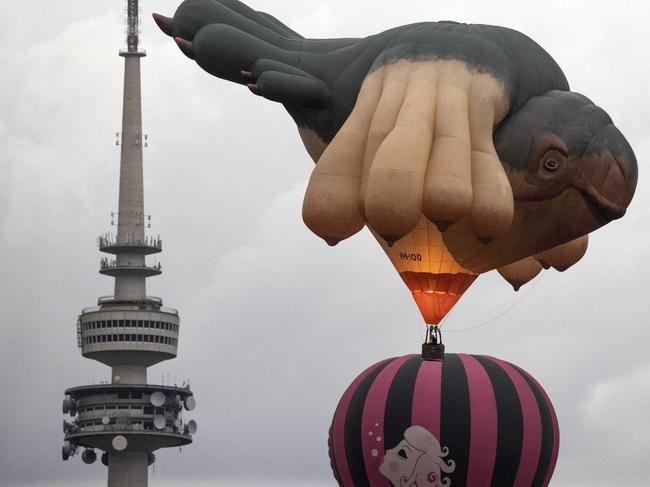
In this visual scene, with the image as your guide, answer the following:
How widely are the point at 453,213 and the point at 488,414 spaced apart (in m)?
7.71

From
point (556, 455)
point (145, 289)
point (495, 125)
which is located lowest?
point (556, 455)

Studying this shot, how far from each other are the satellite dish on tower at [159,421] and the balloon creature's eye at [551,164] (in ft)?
268

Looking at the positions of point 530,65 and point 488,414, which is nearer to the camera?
point 530,65

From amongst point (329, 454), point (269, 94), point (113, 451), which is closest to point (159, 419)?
point (113, 451)

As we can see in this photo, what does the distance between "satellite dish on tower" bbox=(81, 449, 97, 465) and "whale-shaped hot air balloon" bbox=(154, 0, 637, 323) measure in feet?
268

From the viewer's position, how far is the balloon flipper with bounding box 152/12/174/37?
1024 inches

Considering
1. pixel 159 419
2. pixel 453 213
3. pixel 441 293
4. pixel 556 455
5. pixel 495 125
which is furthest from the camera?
pixel 159 419

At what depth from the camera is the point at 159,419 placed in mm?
104625

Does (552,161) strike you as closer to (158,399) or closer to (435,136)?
(435,136)

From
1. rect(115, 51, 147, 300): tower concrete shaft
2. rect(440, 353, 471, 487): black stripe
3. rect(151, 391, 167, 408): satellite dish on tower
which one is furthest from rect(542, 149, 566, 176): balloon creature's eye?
rect(115, 51, 147, 300): tower concrete shaft

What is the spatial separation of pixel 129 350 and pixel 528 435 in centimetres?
7963

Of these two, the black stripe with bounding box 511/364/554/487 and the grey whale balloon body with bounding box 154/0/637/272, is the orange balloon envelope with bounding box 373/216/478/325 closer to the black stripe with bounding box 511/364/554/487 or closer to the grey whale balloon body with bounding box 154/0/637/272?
the grey whale balloon body with bounding box 154/0/637/272

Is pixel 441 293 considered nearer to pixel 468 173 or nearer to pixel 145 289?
pixel 468 173

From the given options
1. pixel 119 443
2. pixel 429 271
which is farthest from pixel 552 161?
pixel 119 443
